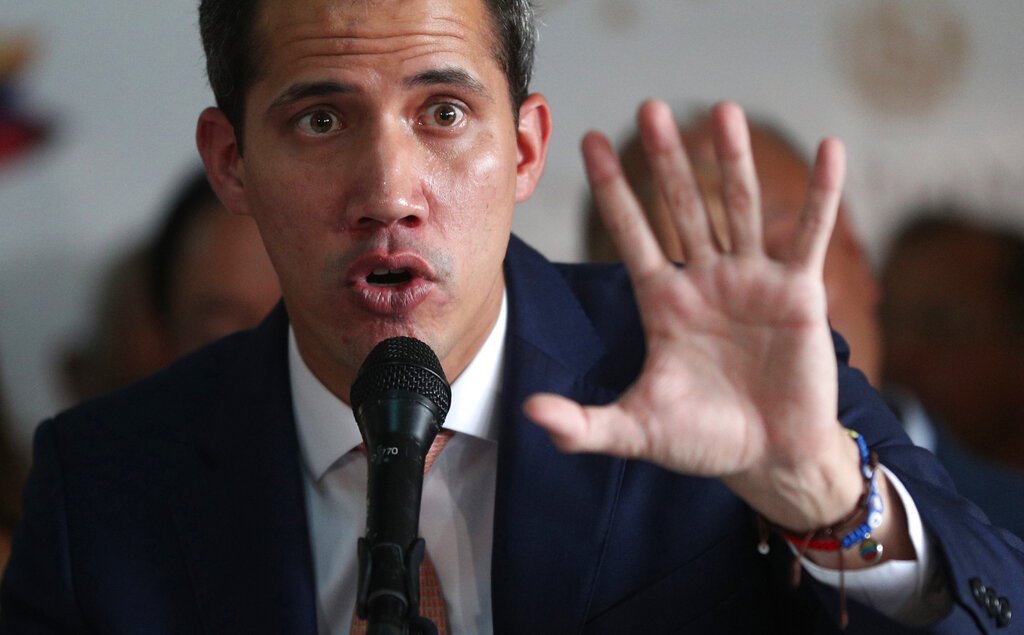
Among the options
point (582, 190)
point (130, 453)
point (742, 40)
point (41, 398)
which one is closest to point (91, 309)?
point (41, 398)

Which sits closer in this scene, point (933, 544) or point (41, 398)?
point (933, 544)

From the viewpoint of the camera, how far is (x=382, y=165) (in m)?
1.69

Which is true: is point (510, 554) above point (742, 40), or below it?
below

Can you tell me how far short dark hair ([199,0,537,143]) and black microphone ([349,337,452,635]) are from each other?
77 centimetres

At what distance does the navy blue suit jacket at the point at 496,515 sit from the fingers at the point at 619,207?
506 mm

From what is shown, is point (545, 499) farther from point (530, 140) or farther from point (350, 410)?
point (530, 140)

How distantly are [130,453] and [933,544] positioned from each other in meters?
1.34

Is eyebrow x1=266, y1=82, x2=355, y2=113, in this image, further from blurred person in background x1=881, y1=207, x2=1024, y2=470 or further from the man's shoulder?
blurred person in background x1=881, y1=207, x2=1024, y2=470

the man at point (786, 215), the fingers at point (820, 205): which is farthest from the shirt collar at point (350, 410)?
the man at point (786, 215)

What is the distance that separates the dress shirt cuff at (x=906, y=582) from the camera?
1447mm

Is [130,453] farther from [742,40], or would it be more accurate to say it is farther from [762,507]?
[742,40]

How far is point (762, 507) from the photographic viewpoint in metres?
1.43

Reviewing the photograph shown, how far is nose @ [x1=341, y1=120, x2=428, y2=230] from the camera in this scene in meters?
1.67

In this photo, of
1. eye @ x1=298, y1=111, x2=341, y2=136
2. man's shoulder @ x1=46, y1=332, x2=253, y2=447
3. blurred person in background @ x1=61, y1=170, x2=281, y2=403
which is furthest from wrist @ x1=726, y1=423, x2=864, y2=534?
blurred person in background @ x1=61, y1=170, x2=281, y2=403
